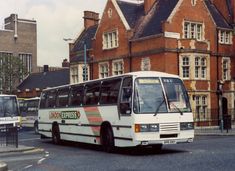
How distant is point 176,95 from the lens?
17.2 m

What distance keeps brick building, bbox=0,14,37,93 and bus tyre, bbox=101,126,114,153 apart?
70.0 metres

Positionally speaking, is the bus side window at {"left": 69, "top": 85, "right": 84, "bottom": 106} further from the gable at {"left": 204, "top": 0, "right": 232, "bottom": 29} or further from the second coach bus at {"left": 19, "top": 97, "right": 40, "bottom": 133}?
the gable at {"left": 204, "top": 0, "right": 232, "bottom": 29}

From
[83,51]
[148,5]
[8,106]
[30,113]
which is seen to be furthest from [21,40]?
[8,106]

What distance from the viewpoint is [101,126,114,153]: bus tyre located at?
17.9m

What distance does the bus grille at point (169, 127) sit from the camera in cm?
1634

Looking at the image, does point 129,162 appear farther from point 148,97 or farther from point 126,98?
point 126,98

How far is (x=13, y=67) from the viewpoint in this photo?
2552 inches

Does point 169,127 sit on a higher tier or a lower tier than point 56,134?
higher

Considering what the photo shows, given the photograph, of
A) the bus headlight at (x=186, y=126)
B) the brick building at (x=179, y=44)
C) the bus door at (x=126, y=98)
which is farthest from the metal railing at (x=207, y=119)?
the bus door at (x=126, y=98)

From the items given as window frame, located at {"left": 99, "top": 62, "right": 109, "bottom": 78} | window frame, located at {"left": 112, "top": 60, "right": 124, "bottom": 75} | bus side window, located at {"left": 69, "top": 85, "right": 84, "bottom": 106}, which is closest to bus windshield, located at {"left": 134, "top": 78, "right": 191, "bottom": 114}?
bus side window, located at {"left": 69, "top": 85, "right": 84, "bottom": 106}

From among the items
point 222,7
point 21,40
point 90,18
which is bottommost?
point 222,7

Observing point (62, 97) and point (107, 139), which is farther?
point (62, 97)

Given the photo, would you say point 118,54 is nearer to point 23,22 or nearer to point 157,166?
point 157,166

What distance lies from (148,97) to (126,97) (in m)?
0.84
